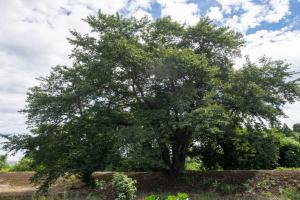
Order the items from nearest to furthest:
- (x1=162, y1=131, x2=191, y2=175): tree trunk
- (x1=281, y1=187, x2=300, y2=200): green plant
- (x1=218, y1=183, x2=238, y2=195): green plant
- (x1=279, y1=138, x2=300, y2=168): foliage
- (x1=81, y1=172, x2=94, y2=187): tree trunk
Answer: (x1=281, y1=187, x2=300, y2=200): green plant < (x1=218, y1=183, x2=238, y2=195): green plant < (x1=162, y1=131, x2=191, y2=175): tree trunk < (x1=81, y1=172, x2=94, y2=187): tree trunk < (x1=279, y1=138, x2=300, y2=168): foliage

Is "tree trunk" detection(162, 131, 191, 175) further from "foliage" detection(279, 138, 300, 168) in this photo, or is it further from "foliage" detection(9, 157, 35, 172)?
"foliage" detection(9, 157, 35, 172)

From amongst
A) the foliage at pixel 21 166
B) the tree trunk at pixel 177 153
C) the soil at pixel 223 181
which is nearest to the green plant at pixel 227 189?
the soil at pixel 223 181

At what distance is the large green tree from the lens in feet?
39.8

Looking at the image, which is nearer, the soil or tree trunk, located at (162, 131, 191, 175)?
the soil

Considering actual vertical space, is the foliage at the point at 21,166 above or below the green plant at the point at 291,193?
above

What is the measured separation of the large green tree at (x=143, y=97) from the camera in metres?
12.1

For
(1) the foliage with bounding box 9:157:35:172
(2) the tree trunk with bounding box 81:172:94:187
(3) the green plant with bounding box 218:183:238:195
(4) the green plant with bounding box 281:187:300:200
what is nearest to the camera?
(4) the green plant with bounding box 281:187:300:200

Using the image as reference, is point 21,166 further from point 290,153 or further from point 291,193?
point 291,193

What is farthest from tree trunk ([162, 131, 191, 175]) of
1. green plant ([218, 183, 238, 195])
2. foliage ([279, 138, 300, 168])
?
foliage ([279, 138, 300, 168])

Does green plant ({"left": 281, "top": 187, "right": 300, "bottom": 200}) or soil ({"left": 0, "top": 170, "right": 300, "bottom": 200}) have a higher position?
soil ({"left": 0, "top": 170, "right": 300, "bottom": 200})

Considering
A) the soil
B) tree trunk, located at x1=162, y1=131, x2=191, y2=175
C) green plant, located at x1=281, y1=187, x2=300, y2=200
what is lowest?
green plant, located at x1=281, y1=187, x2=300, y2=200

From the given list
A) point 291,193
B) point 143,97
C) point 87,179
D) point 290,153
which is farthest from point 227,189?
point 290,153

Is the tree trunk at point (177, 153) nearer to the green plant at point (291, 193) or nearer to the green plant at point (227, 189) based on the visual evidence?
the green plant at point (227, 189)

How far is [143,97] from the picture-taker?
13.5m
